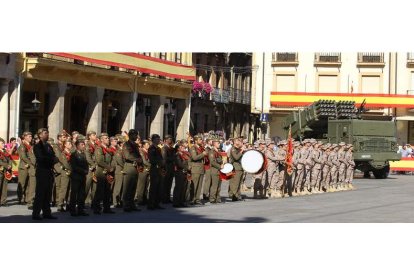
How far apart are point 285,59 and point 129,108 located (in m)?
22.9

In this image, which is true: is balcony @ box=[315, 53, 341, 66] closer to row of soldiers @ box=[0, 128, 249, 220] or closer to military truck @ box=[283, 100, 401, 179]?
military truck @ box=[283, 100, 401, 179]

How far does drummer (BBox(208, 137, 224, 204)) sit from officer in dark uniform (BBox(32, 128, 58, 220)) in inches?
249

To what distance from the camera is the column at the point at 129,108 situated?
128ft

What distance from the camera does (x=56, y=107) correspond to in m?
35.0

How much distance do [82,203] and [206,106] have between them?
1503 inches

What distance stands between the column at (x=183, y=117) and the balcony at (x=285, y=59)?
644 inches

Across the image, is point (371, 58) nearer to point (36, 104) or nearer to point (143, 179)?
point (36, 104)

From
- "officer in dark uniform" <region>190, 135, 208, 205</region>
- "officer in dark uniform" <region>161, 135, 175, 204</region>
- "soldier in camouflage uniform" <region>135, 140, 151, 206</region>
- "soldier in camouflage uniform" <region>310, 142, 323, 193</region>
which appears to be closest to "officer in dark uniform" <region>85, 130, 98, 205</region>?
"soldier in camouflage uniform" <region>135, 140, 151, 206</region>

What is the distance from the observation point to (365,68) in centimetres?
6081

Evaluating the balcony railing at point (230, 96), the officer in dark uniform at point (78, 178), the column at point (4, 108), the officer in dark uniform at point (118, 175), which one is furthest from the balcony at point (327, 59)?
the officer in dark uniform at point (78, 178)

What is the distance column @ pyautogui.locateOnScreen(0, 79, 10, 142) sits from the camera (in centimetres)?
3134

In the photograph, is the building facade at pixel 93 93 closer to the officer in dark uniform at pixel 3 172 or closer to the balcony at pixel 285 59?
the officer in dark uniform at pixel 3 172

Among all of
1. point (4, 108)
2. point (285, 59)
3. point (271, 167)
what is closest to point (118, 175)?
point (271, 167)
